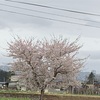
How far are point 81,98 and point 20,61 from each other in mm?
5668

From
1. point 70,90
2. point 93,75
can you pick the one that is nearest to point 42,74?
point 70,90

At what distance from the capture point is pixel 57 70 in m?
25.1

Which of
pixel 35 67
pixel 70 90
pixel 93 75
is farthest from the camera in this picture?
pixel 93 75

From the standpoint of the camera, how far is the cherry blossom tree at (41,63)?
969 inches

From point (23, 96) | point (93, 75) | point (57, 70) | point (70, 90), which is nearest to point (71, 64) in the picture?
point (57, 70)

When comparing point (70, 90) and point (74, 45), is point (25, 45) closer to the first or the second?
point (74, 45)

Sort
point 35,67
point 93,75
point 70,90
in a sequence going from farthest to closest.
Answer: point 93,75, point 70,90, point 35,67

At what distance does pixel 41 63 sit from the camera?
24.8m

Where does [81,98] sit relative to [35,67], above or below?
below

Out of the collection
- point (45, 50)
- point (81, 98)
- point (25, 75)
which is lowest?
point (81, 98)

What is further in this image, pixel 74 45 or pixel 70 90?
pixel 70 90

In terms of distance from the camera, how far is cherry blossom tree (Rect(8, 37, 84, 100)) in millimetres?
24625

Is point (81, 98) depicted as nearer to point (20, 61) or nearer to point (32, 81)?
point (32, 81)

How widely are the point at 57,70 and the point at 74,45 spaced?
2.65 metres
